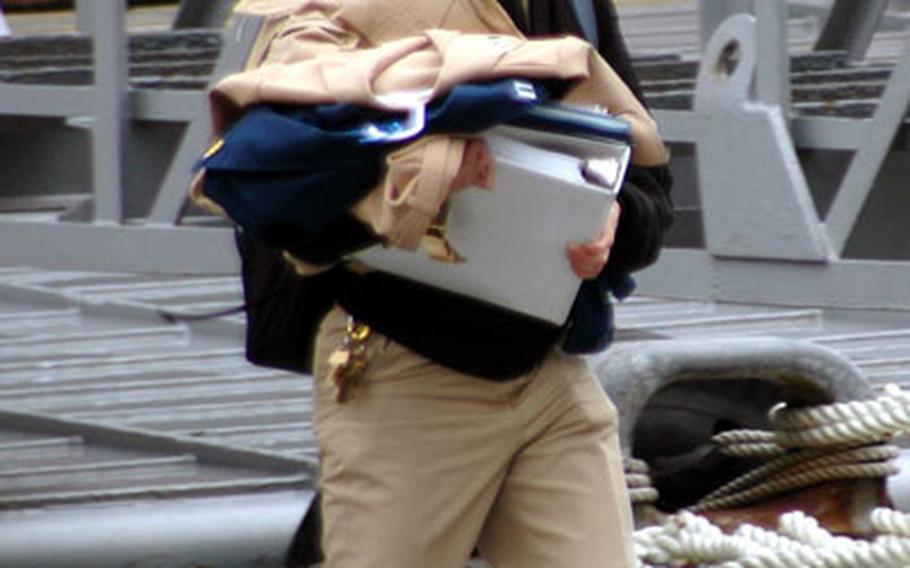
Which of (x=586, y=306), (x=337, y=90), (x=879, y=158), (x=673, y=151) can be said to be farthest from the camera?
(x=673, y=151)

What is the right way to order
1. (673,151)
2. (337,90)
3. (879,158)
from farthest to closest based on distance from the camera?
(673,151), (879,158), (337,90)

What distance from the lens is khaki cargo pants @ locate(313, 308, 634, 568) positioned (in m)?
3.04

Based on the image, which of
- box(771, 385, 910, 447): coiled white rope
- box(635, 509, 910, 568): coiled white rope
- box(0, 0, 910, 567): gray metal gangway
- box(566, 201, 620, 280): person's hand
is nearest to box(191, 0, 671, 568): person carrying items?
box(566, 201, 620, 280): person's hand

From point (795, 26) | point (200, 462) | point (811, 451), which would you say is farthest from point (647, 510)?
point (795, 26)

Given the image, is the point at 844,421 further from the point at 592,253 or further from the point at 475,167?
the point at 475,167

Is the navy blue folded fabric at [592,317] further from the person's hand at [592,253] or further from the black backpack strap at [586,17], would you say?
the black backpack strap at [586,17]

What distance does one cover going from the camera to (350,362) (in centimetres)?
305

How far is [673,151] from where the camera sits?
19.1 feet

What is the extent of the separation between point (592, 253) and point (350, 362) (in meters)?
0.34

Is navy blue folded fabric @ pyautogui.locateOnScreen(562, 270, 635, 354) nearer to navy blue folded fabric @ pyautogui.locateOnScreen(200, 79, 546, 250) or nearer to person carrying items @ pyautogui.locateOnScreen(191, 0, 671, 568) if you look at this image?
person carrying items @ pyautogui.locateOnScreen(191, 0, 671, 568)

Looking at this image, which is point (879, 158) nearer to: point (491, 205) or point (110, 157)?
point (110, 157)

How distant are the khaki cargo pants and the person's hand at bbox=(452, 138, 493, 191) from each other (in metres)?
0.29

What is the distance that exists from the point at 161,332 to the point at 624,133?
8.53 ft

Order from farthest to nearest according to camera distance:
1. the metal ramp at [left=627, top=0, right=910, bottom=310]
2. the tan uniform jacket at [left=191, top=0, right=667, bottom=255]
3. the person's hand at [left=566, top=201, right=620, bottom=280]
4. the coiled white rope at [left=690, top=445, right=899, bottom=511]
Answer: the metal ramp at [left=627, top=0, right=910, bottom=310] < the coiled white rope at [left=690, top=445, right=899, bottom=511] < the person's hand at [left=566, top=201, right=620, bottom=280] < the tan uniform jacket at [left=191, top=0, right=667, bottom=255]
